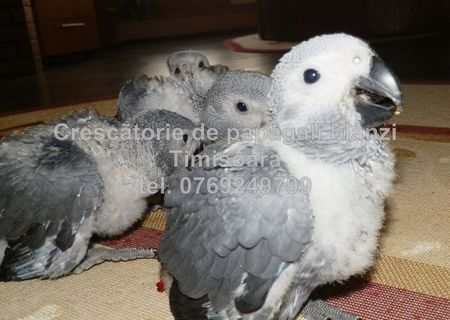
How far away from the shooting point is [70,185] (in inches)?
36.9

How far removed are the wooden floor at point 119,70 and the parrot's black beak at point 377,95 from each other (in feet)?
6.17

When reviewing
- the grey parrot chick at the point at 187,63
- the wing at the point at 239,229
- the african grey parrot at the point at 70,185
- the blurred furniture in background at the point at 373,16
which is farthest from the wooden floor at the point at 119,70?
the wing at the point at 239,229

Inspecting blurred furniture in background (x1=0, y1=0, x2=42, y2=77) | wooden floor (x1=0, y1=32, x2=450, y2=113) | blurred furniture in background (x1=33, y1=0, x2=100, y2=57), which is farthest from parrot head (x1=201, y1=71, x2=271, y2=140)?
blurred furniture in background (x1=33, y1=0, x2=100, y2=57)

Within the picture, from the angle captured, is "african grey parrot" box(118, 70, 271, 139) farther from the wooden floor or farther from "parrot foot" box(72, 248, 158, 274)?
the wooden floor

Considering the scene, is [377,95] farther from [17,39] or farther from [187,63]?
[17,39]

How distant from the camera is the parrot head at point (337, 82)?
0.65 metres

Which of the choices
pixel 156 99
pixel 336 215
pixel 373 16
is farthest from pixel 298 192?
pixel 373 16

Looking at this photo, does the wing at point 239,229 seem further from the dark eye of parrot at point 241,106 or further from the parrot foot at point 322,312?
the dark eye of parrot at point 241,106

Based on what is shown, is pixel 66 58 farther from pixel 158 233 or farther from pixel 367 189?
pixel 367 189

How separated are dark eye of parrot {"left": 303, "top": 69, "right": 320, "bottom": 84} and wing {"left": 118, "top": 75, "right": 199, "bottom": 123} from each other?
2.19ft

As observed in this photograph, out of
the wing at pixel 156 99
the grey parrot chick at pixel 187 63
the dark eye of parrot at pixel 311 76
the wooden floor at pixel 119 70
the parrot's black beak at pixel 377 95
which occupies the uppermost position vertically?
the dark eye of parrot at pixel 311 76

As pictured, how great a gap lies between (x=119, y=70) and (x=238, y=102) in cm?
309

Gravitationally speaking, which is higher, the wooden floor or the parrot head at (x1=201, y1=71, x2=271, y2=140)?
the parrot head at (x1=201, y1=71, x2=271, y2=140)

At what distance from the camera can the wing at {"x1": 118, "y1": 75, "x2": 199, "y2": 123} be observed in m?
1.28
